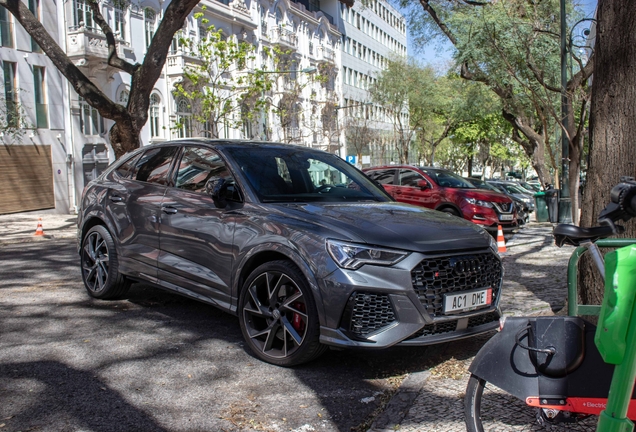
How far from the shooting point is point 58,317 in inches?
236

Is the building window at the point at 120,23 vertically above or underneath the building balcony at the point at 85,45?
above

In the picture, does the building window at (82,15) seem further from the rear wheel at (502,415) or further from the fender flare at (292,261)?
the rear wheel at (502,415)

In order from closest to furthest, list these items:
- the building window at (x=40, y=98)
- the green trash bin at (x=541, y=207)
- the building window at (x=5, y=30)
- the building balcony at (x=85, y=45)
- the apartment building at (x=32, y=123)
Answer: the green trash bin at (x=541, y=207) < the building window at (x=5, y=30) < the apartment building at (x=32, y=123) < the building window at (x=40, y=98) < the building balcony at (x=85, y=45)

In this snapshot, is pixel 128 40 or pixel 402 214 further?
pixel 128 40

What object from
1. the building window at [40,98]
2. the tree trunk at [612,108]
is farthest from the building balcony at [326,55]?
the tree trunk at [612,108]

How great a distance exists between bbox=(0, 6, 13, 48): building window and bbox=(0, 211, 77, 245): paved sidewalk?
6.78 metres

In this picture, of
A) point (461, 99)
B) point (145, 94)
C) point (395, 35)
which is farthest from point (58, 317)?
point (395, 35)

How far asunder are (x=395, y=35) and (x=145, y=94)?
243 ft

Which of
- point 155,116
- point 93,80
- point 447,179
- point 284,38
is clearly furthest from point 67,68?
point 284,38

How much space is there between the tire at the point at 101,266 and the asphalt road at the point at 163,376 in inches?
7.6

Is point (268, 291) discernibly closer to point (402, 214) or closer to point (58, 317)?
point (402, 214)

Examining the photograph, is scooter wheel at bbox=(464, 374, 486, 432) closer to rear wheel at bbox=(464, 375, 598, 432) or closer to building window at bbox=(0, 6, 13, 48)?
rear wheel at bbox=(464, 375, 598, 432)

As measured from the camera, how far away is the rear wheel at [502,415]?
2766 mm

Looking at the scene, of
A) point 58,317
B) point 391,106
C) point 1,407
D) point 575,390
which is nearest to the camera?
point 575,390
